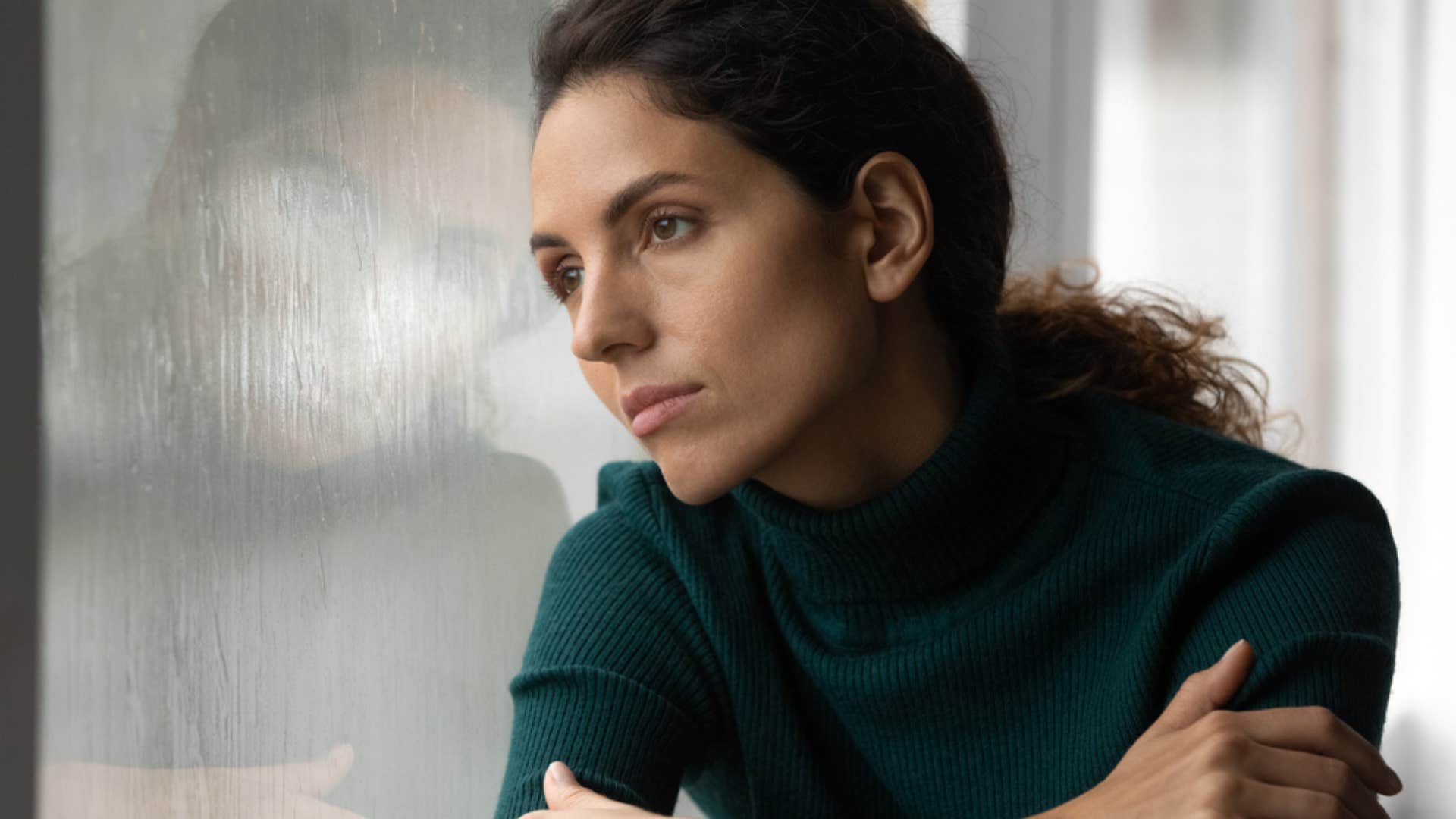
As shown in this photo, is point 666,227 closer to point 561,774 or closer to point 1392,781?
point 561,774

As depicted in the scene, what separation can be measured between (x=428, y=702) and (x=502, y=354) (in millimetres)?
283

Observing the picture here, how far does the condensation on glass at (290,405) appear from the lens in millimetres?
760

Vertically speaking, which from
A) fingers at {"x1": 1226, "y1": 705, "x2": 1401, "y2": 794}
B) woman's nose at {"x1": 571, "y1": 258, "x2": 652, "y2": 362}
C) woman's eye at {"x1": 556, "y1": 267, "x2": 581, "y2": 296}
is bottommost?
fingers at {"x1": 1226, "y1": 705, "x2": 1401, "y2": 794}

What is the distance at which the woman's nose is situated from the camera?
0.94 metres

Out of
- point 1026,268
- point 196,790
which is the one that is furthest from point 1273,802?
point 1026,268

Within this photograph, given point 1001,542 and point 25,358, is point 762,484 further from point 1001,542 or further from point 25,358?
point 25,358

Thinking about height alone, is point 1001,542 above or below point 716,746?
above

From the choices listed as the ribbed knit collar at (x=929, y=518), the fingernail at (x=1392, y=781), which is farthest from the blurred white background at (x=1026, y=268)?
the fingernail at (x=1392, y=781)

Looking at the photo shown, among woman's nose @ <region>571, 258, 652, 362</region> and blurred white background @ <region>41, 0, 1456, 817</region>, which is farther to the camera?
woman's nose @ <region>571, 258, 652, 362</region>

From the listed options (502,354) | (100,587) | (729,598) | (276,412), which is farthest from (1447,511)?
(100,587)

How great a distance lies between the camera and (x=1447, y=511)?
1.80 meters

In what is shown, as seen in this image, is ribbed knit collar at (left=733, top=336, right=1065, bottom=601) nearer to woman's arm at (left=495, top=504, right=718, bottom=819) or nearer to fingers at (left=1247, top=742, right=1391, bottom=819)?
woman's arm at (left=495, top=504, right=718, bottom=819)

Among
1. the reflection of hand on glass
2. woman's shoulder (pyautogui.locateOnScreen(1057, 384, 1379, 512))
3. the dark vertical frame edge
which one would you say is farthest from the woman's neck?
the dark vertical frame edge

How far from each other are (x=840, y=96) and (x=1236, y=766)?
20.5 inches
